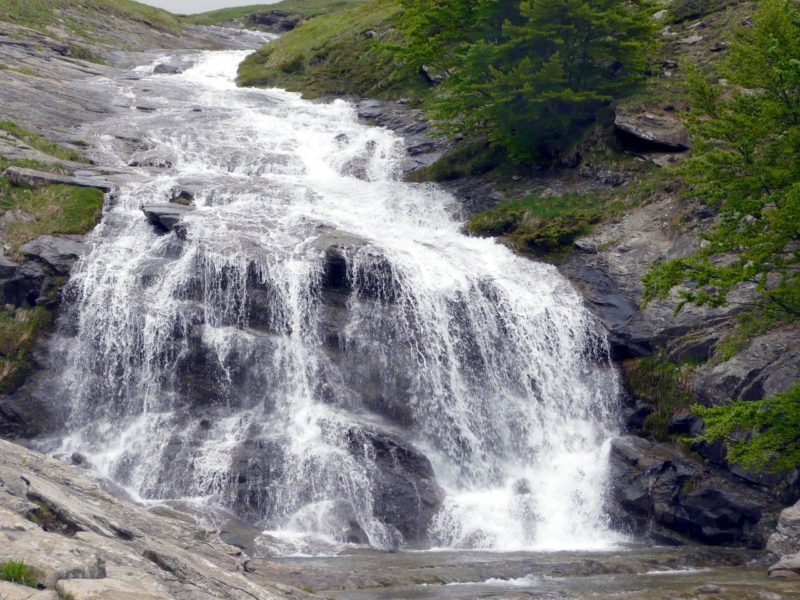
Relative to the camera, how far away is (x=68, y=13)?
66188mm

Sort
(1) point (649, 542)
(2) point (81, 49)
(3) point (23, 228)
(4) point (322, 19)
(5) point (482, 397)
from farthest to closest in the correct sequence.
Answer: (4) point (322, 19) → (2) point (81, 49) → (3) point (23, 228) → (5) point (482, 397) → (1) point (649, 542)

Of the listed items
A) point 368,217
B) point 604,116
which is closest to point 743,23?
point 604,116

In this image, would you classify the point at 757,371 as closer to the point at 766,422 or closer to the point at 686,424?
the point at 686,424

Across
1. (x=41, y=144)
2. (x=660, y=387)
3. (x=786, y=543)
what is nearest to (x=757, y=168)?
(x=660, y=387)

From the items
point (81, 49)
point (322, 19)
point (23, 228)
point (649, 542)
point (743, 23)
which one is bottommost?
point (649, 542)

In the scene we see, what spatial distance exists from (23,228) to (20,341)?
15.3 feet

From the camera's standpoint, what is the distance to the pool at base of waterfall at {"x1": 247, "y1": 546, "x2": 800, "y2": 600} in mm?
14336

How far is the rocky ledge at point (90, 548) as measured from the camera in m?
7.88

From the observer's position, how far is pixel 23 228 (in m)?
26.5

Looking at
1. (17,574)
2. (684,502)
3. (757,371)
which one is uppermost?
(757,371)

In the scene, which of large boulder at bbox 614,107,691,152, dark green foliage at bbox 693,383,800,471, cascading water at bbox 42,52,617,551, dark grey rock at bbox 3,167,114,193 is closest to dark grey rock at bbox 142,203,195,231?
cascading water at bbox 42,52,617,551

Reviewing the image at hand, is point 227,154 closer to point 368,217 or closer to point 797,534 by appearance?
point 368,217

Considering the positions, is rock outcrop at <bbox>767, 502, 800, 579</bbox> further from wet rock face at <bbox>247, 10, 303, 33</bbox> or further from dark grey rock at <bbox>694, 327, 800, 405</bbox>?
wet rock face at <bbox>247, 10, 303, 33</bbox>

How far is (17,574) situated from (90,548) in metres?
1.35
